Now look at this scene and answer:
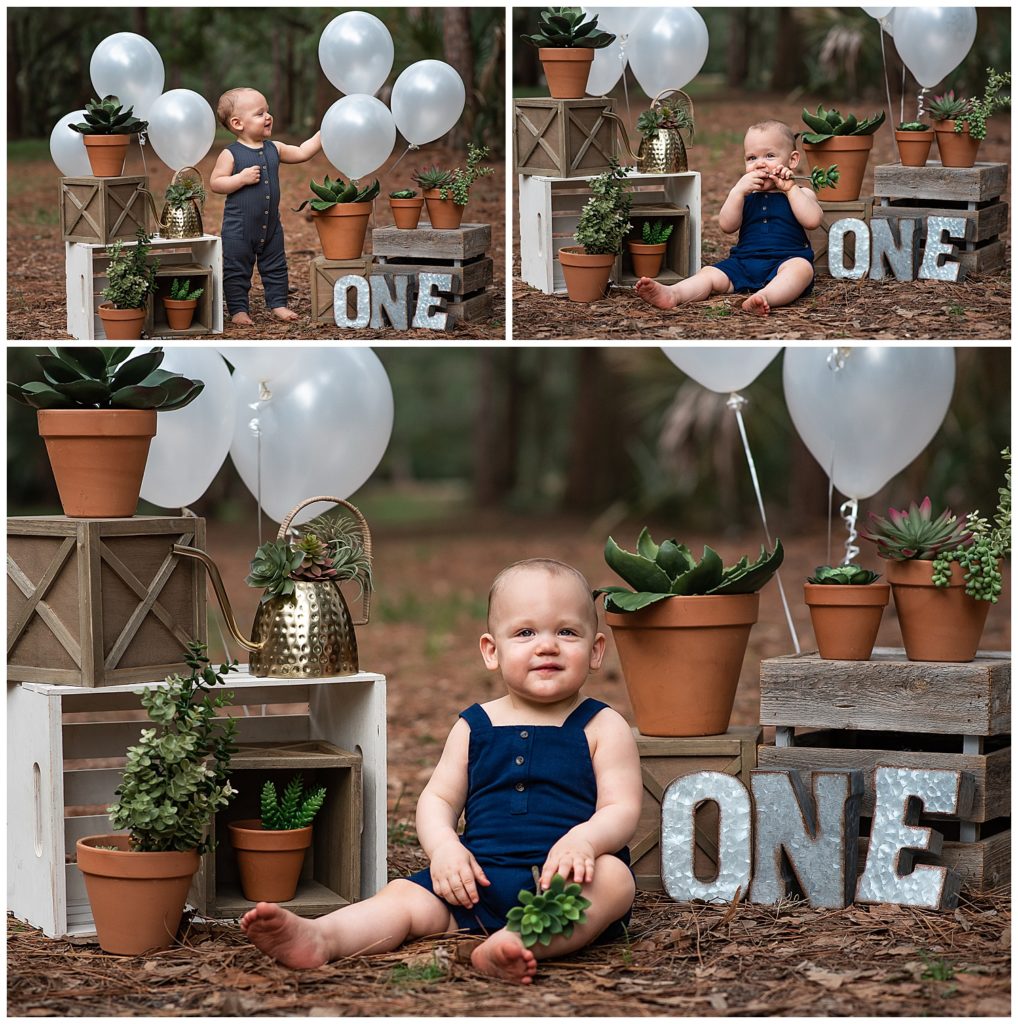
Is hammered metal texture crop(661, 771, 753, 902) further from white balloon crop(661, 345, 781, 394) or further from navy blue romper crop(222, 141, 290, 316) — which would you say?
navy blue romper crop(222, 141, 290, 316)

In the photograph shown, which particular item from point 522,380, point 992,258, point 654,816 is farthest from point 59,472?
point 522,380

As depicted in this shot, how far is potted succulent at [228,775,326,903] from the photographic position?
3666 millimetres

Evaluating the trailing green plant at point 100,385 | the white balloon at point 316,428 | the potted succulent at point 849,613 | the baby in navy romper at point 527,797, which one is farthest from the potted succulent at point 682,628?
the trailing green plant at point 100,385

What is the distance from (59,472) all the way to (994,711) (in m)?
2.66

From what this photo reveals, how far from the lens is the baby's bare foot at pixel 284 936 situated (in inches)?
117

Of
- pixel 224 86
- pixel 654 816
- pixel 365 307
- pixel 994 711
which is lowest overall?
pixel 654 816

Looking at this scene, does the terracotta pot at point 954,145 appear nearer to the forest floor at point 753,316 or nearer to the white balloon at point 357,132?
the forest floor at point 753,316

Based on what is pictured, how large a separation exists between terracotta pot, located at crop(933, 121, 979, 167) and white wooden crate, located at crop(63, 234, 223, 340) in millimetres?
3019

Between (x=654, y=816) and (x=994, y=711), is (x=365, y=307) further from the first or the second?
(x=994, y=711)

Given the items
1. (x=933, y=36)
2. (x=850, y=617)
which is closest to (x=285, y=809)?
(x=850, y=617)

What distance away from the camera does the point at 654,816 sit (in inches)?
156

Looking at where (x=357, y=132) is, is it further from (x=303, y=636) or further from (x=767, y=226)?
(x=303, y=636)

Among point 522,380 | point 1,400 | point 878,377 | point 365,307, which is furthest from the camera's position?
point 522,380

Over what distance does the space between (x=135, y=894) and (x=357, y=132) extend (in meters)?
2.96
